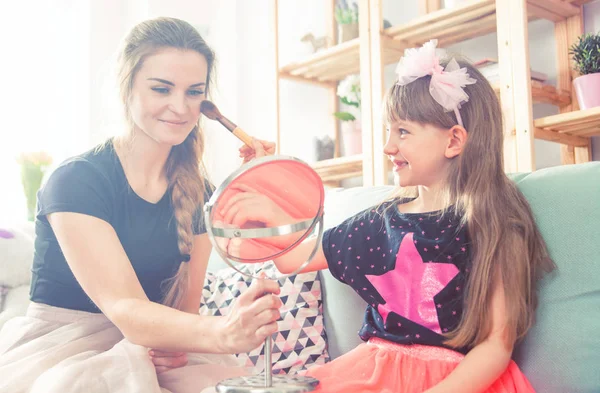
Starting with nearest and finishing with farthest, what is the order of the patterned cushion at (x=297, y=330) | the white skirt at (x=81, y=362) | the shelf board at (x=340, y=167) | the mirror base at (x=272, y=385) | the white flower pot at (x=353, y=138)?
1. the mirror base at (x=272, y=385)
2. the white skirt at (x=81, y=362)
3. the patterned cushion at (x=297, y=330)
4. the shelf board at (x=340, y=167)
5. the white flower pot at (x=353, y=138)

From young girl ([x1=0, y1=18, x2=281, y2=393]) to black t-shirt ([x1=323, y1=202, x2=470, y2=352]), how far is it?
283 millimetres

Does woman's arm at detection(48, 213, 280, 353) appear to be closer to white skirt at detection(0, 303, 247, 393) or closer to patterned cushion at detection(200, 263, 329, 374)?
white skirt at detection(0, 303, 247, 393)

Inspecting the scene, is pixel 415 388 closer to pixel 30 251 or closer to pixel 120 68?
pixel 120 68

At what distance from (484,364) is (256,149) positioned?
51 cm

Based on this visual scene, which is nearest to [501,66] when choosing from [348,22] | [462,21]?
[462,21]

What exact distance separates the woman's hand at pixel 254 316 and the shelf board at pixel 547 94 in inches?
53.9

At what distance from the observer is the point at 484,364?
960 millimetres

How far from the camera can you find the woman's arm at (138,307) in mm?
720

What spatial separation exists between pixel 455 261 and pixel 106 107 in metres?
0.73

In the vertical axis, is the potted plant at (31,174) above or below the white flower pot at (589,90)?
below

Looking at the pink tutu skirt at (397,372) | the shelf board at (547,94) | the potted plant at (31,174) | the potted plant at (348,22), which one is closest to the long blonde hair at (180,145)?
the pink tutu skirt at (397,372)

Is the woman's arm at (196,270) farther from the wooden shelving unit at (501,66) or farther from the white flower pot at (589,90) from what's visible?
the white flower pot at (589,90)

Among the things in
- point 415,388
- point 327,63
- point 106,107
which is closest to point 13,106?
point 327,63

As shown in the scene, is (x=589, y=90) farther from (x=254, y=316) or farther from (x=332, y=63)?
(x=254, y=316)
